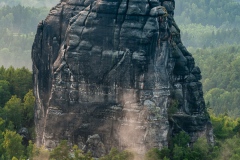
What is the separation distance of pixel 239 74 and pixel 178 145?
89.1 meters

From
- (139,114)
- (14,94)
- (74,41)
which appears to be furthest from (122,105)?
(14,94)

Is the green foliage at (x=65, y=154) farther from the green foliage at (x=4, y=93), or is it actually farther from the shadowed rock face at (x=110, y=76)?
the green foliage at (x=4, y=93)

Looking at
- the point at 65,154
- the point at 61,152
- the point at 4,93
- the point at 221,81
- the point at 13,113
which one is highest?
the point at 221,81

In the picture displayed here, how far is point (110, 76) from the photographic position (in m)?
52.3

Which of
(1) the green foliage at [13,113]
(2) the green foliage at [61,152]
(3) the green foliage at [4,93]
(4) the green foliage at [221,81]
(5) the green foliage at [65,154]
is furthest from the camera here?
(4) the green foliage at [221,81]

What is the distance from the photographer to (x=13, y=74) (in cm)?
6988

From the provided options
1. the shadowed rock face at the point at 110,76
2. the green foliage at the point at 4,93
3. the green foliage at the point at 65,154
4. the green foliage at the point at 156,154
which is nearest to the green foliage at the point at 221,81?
the green foliage at the point at 4,93

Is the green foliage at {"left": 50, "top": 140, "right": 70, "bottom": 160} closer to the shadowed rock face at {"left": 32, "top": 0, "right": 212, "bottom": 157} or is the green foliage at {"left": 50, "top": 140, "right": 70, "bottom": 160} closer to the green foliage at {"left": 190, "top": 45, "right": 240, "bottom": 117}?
the shadowed rock face at {"left": 32, "top": 0, "right": 212, "bottom": 157}

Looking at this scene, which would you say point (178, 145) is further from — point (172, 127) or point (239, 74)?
point (239, 74)

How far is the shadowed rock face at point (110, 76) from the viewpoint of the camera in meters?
51.5

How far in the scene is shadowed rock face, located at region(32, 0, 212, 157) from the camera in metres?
51.5

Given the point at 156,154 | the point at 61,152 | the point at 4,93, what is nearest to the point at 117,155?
the point at 156,154

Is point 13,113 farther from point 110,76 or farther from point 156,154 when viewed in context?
point 156,154

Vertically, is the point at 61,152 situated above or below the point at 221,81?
below
